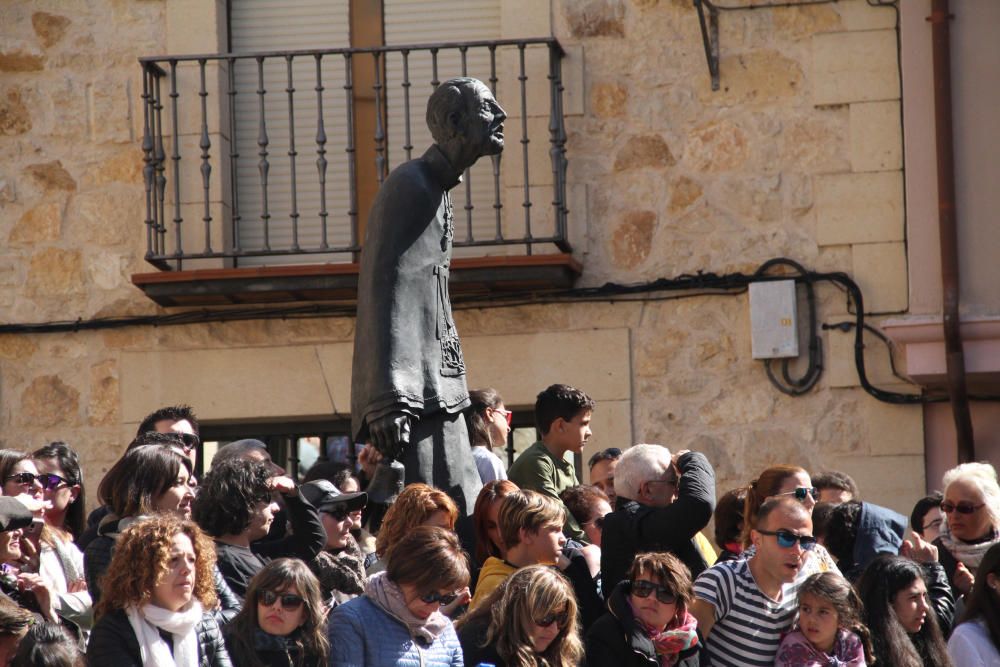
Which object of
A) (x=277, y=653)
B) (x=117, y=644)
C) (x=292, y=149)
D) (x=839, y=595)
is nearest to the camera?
(x=117, y=644)

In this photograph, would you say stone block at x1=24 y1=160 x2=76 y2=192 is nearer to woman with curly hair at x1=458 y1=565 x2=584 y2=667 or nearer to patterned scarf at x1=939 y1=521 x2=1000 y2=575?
patterned scarf at x1=939 y1=521 x2=1000 y2=575

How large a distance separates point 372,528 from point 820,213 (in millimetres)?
3986

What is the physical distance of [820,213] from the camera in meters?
10.2

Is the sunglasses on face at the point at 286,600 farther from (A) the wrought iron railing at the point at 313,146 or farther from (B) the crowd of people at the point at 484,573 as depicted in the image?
(A) the wrought iron railing at the point at 313,146

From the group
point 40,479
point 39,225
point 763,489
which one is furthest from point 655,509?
point 39,225

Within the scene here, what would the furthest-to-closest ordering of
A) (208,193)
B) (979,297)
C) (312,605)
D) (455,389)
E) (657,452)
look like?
(208,193) < (979,297) < (455,389) < (657,452) < (312,605)

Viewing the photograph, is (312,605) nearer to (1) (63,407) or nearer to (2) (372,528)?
(2) (372,528)

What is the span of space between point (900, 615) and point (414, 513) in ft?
5.23

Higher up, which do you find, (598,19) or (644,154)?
(598,19)

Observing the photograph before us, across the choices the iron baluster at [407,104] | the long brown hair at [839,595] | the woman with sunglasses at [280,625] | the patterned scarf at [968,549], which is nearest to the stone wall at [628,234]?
the iron baluster at [407,104]

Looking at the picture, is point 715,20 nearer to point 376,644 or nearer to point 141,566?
point 376,644

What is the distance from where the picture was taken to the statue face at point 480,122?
6895mm

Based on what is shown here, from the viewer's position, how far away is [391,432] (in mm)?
6629

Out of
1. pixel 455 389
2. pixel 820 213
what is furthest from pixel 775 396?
pixel 455 389
